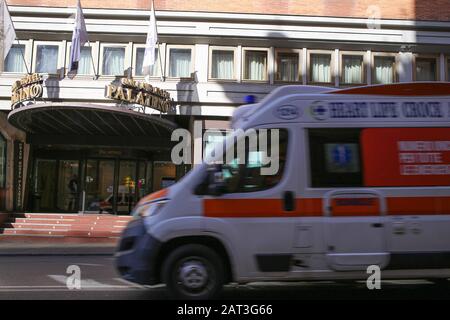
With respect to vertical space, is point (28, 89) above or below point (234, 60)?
below

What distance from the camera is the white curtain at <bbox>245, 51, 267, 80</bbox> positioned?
784 inches

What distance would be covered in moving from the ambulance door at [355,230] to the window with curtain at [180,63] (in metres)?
13.9

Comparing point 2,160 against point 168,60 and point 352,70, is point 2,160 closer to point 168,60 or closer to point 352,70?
point 168,60

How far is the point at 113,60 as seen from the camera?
19.8 m

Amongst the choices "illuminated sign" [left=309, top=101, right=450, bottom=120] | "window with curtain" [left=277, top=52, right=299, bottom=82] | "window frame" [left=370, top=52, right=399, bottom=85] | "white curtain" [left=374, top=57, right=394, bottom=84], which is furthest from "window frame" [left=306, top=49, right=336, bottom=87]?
"illuminated sign" [left=309, top=101, right=450, bottom=120]

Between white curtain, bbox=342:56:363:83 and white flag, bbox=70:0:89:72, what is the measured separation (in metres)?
10.0

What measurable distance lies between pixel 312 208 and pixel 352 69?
1482 cm

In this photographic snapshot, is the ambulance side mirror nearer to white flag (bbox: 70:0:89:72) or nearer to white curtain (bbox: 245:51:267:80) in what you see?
white flag (bbox: 70:0:89:72)

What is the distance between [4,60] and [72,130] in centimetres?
377

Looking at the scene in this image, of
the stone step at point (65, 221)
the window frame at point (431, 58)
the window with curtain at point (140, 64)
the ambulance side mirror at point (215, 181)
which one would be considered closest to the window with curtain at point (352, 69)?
the window frame at point (431, 58)

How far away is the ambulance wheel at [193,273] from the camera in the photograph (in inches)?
250

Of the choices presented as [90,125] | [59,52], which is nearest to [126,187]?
[90,125]

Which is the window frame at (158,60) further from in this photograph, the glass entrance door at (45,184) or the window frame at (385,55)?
the window frame at (385,55)

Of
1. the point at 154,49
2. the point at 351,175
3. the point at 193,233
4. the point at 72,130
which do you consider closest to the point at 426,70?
the point at 154,49
